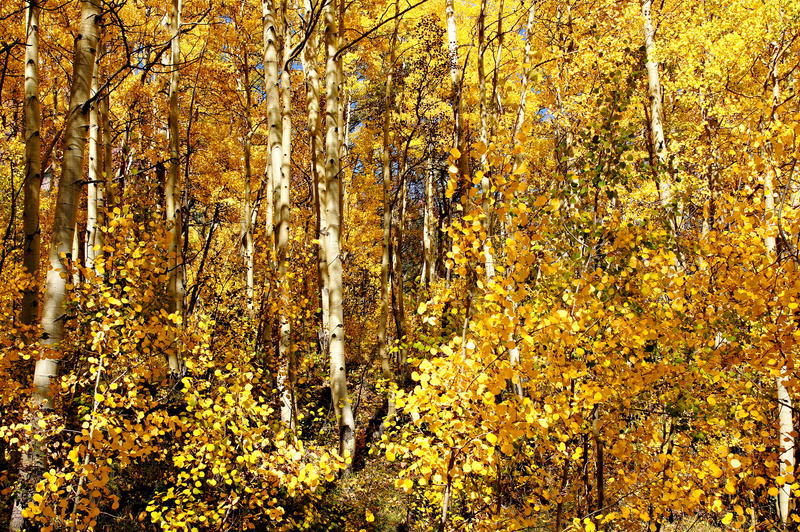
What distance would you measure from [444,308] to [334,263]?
2.28 m

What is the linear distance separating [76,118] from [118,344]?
5.45 ft

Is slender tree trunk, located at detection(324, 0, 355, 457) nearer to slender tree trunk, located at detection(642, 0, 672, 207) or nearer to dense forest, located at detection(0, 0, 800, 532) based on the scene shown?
dense forest, located at detection(0, 0, 800, 532)

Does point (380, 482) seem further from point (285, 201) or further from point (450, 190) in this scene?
point (450, 190)

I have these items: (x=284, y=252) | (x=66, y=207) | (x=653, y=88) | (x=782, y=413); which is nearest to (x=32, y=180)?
(x=66, y=207)

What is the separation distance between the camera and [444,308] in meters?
7.58

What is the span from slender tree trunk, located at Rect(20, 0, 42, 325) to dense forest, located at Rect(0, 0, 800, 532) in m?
0.02

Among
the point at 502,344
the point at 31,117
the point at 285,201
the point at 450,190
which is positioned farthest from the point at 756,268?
the point at 31,117

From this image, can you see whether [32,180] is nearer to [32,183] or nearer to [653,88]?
[32,183]

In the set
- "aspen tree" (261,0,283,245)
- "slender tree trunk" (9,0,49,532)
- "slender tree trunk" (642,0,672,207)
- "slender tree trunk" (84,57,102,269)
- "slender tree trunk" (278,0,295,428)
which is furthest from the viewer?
"slender tree trunk" (84,57,102,269)

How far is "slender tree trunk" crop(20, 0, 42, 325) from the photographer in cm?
448

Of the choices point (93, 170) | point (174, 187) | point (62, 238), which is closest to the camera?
point (62, 238)

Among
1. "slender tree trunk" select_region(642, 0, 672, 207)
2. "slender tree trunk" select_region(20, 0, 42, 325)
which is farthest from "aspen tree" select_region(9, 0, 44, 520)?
"slender tree trunk" select_region(642, 0, 672, 207)

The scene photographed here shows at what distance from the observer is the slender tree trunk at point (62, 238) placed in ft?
10.4

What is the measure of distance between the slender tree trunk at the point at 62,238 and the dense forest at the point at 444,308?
0.05ft
